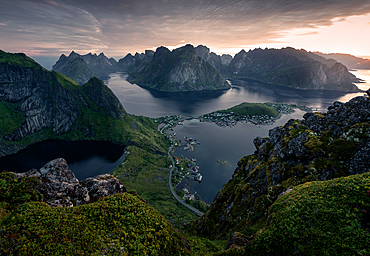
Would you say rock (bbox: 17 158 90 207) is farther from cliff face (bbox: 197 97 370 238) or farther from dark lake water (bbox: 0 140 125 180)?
dark lake water (bbox: 0 140 125 180)

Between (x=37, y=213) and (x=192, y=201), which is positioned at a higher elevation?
(x=37, y=213)

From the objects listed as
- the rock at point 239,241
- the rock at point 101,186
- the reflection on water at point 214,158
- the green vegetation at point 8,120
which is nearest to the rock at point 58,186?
the rock at point 101,186

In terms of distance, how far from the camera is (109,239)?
2014 centimetres

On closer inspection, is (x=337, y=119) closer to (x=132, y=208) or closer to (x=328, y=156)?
(x=328, y=156)

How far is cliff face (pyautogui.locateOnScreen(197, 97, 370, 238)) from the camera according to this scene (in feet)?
101

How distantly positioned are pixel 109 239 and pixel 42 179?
53.1ft

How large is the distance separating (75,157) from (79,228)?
596 feet

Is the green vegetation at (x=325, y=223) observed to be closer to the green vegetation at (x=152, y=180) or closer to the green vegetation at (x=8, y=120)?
the green vegetation at (x=152, y=180)

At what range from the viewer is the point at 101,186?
104 feet

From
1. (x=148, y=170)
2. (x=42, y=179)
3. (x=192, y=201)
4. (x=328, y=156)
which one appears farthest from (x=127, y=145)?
(x=328, y=156)

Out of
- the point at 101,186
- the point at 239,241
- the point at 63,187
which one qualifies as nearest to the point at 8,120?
the point at 63,187

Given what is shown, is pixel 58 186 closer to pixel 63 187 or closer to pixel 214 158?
pixel 63 187

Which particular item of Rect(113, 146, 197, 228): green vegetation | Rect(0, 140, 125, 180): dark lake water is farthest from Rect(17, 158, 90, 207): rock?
Rect(0, 140, 125, 180): dark lake water

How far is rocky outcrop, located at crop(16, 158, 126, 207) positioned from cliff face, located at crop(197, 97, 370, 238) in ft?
103
